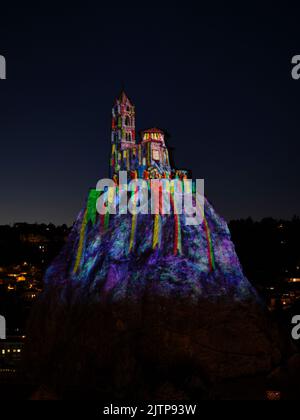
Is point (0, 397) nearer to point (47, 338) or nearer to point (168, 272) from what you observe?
point (47, 338)

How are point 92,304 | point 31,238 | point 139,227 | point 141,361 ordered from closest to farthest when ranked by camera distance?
point 141,361 → point 92,304 → point 139,227 → point 31,238

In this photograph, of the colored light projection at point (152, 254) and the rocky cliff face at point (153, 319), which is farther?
the colored light projection at point (152, 254)

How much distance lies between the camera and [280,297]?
60875 mm

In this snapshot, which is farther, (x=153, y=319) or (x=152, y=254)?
(x=152, y=254)

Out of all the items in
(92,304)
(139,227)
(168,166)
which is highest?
Result: (168,166)

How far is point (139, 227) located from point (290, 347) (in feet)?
44.6

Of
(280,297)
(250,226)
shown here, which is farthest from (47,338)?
(250,226)

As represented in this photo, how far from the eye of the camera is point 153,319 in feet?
111

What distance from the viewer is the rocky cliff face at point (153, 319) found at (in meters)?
33.0

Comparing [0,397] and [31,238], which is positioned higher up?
[31,238]

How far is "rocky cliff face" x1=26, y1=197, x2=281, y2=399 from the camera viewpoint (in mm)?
33031

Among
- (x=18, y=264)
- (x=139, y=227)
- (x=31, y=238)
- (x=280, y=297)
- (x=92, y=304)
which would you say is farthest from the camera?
(x=31, y=238)

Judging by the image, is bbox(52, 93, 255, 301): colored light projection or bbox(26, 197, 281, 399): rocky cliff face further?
bbox(52, 93, 255, 301): colored light projection

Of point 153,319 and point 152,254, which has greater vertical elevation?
point 152,254
